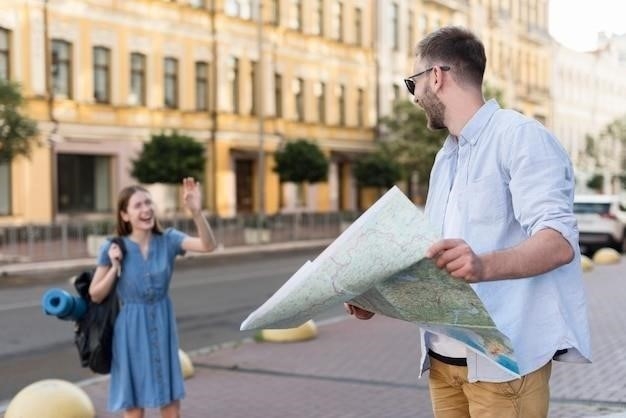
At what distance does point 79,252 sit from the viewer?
82.5 ft

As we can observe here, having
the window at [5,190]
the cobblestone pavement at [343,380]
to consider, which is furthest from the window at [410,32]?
the cobblestone pavement at [343,380]

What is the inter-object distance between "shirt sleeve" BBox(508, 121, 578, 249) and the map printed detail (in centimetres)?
27

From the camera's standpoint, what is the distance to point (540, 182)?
254 cm

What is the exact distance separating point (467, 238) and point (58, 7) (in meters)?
29.8

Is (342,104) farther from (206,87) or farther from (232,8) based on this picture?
(206,87)

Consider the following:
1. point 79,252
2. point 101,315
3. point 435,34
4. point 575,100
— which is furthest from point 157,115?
point 575,100

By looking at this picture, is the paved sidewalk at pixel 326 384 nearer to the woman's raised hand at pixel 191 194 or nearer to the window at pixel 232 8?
the woman's raised hand at pixel 191 194

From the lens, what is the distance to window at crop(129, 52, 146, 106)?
33.9m

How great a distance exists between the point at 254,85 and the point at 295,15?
4.27 m

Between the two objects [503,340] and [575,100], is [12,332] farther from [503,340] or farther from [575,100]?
[575,100]

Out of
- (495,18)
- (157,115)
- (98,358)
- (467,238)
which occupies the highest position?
(495,18)

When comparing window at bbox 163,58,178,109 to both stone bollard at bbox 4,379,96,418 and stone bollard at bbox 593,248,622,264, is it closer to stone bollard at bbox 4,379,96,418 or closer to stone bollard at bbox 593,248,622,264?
stone bollard at bbox 593,248,622,264

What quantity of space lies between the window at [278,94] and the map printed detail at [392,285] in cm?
3858

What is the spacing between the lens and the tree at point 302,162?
116ft
